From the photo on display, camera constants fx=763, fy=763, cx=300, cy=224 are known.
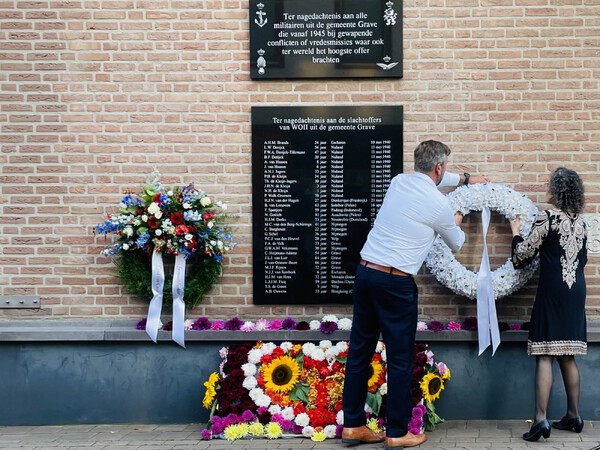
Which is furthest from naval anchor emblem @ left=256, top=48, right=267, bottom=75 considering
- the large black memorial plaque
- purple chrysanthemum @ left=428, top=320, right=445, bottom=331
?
purple chrysanthemum @ left=428, top=320, right=445, bottom=331

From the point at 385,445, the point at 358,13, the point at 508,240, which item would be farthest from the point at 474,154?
the point at 385,445

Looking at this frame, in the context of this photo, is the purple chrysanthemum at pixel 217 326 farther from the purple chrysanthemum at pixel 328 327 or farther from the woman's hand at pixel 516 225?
the woman's hand at pixel 516 225

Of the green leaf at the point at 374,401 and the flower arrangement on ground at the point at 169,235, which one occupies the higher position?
the flower arrangement on ground at the point at 169,235

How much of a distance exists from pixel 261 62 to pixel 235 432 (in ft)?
9.67

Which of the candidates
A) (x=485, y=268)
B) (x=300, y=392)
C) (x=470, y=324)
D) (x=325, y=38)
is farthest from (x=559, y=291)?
(x=325, y=38)

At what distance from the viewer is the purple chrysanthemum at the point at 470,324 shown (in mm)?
→ 6098

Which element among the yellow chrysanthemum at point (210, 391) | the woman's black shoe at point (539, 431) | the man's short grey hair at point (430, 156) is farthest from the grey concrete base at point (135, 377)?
the man's short grey hair at point (430, 156)

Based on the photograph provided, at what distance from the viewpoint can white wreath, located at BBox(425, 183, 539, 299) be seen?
5.99 m

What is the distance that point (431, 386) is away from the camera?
592 centimetres

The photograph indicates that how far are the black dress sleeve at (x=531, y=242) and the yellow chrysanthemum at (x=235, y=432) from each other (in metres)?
2.43

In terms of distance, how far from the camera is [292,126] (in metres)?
6.28

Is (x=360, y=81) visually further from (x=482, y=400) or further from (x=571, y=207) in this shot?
(x=482, y=400)

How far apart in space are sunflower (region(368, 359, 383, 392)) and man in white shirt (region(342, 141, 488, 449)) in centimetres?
41

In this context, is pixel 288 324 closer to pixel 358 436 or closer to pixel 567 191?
pixel 358 436
